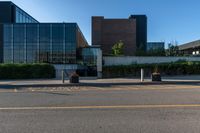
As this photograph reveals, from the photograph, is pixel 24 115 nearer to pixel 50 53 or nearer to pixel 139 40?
pixel 50 53

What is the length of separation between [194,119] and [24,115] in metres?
4.45

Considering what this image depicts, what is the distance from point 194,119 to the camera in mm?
8125

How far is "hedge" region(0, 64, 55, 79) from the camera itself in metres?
28.1

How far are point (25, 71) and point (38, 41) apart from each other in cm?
2830

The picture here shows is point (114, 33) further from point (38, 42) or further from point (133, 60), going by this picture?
point (133, 60)

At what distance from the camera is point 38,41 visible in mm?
56000

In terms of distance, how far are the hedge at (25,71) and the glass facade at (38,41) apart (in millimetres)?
26166

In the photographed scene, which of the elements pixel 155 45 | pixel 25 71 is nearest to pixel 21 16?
pixel 25 71

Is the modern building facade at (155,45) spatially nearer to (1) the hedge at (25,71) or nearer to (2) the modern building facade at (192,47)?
(2) the modern building facade at (192,47)

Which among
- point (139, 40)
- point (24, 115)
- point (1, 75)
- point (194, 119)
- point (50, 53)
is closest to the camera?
point (194, 119)

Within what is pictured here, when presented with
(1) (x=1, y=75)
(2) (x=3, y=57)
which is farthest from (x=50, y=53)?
(1) (x=1, y=75)

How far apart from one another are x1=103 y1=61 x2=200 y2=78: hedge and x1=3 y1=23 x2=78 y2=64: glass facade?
86.4 feet

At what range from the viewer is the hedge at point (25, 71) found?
28141 mm

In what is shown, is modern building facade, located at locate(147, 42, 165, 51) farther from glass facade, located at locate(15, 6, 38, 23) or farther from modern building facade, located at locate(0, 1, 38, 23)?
modern building facade, located at locate(0, 1, 38, 23)
